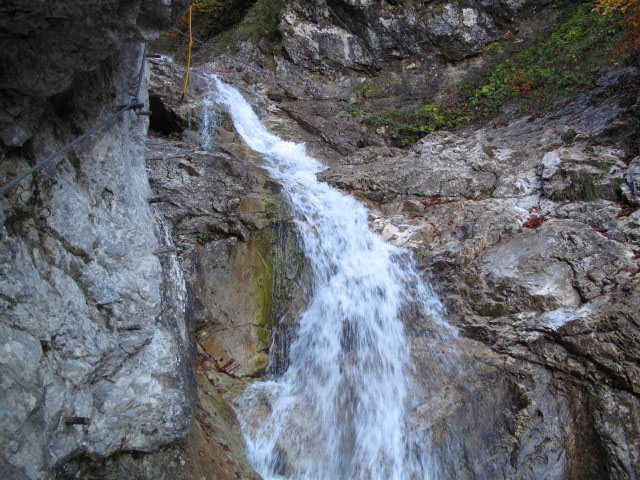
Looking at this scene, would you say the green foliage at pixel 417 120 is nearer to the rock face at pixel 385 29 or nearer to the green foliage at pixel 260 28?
the rock face at pixel 385 29

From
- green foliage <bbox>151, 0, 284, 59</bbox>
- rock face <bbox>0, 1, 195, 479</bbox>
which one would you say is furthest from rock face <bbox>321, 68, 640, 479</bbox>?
green foliage <bbox>151, 0, 284, 59</bbox>

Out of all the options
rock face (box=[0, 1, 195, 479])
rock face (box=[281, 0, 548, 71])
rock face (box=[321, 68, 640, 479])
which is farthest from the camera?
rock face (box=[281, 0, 548, 71])

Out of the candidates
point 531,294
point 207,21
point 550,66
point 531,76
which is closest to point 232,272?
point 531,294

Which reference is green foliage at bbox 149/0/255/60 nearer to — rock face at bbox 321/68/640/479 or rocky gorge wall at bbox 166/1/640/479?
rocky gorge wall at bbox 166/1/640/479

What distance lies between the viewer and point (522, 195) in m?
7.77

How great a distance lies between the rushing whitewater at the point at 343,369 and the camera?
4.87m

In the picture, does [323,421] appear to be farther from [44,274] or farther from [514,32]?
[514,32]

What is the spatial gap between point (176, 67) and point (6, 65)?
425 inches

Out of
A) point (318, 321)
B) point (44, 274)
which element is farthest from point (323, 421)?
point (44, 274)

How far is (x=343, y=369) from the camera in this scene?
5.67 m

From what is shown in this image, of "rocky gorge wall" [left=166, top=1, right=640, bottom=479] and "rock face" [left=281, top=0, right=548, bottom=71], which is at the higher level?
"rock face" [left=281, top=0, right=548, bottom=71]

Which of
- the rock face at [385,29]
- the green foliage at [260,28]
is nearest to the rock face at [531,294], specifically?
the rock face at [385,29]

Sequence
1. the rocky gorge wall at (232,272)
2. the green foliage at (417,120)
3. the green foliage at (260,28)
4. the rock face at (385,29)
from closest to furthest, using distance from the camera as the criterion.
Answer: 1. the rocky gorge wall at (232,272)
2. the green foliage at (417,120)
3. the rock face at (385,29)
4. the green foliage at (260,28)

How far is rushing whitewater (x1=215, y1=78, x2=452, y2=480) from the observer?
4.87 metres
